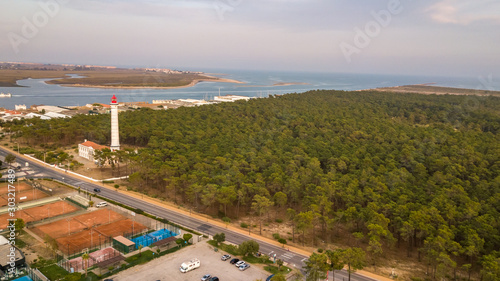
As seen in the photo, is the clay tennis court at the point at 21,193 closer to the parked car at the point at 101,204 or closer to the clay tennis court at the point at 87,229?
the parked car at the point at 101,204

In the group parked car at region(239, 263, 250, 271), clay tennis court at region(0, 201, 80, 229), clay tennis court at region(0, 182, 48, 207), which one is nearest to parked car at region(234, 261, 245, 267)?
parked car at region(239, 263, 250, 271)

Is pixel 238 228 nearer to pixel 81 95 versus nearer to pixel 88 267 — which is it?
pixel 88 267

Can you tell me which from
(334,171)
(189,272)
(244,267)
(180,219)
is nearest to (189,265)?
(189,272)

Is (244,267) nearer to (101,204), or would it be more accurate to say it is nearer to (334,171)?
(101,204)

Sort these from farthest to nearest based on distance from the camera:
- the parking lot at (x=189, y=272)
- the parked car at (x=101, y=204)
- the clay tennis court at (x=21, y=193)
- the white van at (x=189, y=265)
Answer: the clay tennis court at (x=21, y=193)
the parked car at (x=101, y=204)
the white van at (x=189, y=265)
the parking lot at (x=189, y=272)

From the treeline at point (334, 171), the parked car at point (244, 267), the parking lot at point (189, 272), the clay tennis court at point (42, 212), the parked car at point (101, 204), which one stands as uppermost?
the treeline at point (334, 171)

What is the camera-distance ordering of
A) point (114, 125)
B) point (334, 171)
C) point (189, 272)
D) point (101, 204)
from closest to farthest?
1. point (189, 272)
2. point (101, 204)
3. point (334, 171)
4. point (114, 125)

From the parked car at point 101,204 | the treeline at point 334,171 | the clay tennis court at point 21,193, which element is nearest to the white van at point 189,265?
the treeline at point 334,171
